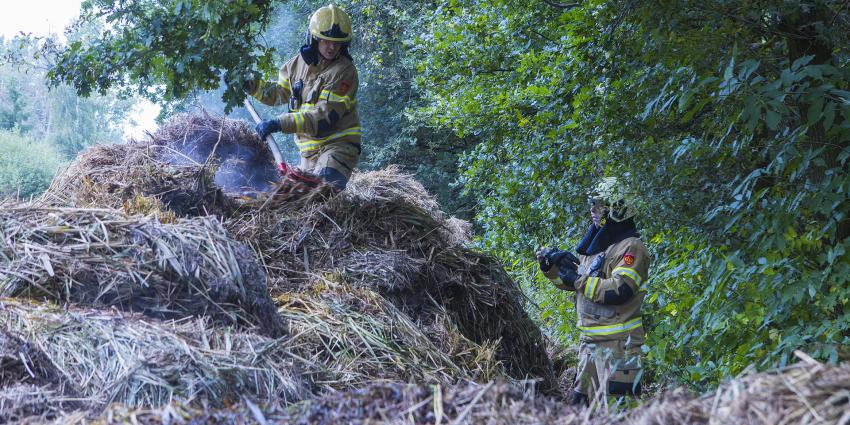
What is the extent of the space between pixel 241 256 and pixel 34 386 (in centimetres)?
135

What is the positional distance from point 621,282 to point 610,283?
0.08m

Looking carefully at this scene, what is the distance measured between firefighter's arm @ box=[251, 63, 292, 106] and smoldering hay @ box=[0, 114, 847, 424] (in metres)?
0.44

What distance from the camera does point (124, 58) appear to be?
625cm

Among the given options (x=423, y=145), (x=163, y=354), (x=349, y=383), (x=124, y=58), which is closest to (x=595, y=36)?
(x=124, y=58)

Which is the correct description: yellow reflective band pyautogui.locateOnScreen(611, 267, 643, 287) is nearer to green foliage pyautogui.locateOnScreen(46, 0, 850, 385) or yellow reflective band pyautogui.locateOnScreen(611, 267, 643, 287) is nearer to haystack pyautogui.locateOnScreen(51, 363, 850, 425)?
green foliage pyautogui.locateOnScreen(46, 0, 850, 385)

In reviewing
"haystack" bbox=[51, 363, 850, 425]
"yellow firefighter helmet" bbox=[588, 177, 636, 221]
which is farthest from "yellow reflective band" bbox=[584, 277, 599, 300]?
"haystack" bbox=[51, 363, 850, 425]

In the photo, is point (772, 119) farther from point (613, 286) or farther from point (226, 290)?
point (226, 290)

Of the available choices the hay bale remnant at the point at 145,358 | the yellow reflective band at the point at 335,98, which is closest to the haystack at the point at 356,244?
the yellow reflective band at the point at 335,98

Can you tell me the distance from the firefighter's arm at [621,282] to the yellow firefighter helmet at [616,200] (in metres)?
0.30

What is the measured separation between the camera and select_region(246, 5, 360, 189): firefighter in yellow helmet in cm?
705

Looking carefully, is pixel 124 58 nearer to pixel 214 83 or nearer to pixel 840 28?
pixel 214 83

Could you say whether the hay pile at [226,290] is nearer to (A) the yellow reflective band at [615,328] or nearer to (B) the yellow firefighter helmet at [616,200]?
(A) the yellow reflective band at [615,328]

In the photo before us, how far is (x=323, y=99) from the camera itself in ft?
23.5

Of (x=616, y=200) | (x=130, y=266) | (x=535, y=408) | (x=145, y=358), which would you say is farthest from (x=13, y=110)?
(x=535, y=408)
